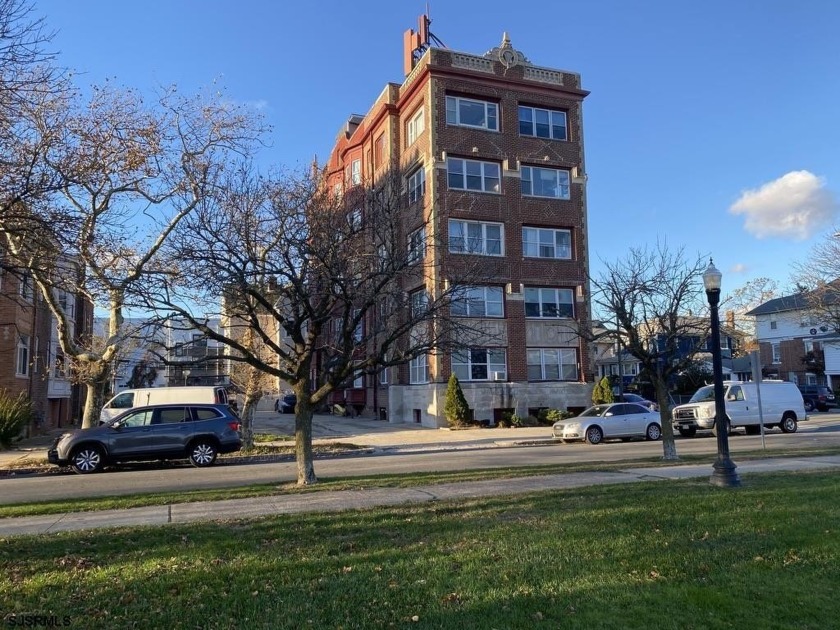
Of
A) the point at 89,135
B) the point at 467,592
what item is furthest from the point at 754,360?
the point at 89,135

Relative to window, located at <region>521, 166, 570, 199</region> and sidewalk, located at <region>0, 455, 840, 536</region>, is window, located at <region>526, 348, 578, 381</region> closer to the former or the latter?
window, located at <region>521, 166, 570, 199</region>

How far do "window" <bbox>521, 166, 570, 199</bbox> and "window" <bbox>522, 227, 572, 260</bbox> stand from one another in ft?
6.05


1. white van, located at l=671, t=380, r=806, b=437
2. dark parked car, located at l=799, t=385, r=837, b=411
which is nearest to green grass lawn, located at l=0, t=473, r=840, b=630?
white van, located at l=671, t=380, r=806, b=437

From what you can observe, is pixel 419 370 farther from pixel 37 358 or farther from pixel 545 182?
pixel 37 358

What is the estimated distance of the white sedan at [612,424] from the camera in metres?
23.8

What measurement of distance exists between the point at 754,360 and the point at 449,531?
1519 centimetres

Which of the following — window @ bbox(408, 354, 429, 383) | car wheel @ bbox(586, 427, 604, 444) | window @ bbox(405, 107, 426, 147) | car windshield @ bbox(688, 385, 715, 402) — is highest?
window @ bbox(405, 107, 426, 147)

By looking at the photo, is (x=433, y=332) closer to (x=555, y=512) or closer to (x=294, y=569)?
(x=555, y=512)

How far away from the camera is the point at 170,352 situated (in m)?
11.5

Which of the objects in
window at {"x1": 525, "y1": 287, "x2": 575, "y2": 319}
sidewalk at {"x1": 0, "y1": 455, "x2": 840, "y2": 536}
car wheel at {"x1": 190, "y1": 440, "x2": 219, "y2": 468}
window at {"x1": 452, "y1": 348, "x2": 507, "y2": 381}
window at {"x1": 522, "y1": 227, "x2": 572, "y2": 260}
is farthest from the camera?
window at {"x1": 522, "y1": 227, "x2": 572, "y2": 260}

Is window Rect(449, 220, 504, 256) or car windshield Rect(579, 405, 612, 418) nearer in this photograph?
car windshield Rect(579, 405, 612, 418)

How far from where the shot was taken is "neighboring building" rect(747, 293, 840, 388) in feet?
185

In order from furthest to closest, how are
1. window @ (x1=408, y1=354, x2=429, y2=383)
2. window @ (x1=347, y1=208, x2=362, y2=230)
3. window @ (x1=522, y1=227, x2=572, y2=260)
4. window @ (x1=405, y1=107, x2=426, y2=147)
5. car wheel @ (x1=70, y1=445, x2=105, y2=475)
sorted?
1. window @ (x1=405, y1=107, x2=426, y2=147)
2. window @ (x1=522, y1=227, x2=572, y2=260)
3. window @ (x1=408, y1=354, x2=429, y2=383)
4. car wheel @ (x1=70, y1=445, x2=105, y2=475)
5. window @ (x1=347, y1=208, x2=362, y2=230)

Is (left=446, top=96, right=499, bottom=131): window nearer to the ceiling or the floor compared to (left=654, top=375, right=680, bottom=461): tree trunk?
nearer to the ceiling
